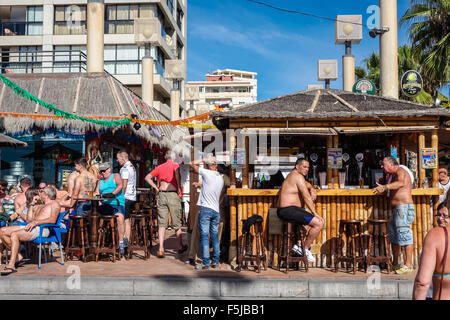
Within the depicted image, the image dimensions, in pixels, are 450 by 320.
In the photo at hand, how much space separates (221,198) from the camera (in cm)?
802

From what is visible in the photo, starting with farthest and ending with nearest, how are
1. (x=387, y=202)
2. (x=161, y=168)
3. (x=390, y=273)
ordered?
(x=161, y=168), (x=387, y=202), (x=390, y=273)

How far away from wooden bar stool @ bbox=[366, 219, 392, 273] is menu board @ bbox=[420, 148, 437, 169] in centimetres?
127

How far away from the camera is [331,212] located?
303 inches

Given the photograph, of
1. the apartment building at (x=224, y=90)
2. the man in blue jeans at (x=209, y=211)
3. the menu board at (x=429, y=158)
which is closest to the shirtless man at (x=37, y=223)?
the man in blue jeans at (x=209, y=211)

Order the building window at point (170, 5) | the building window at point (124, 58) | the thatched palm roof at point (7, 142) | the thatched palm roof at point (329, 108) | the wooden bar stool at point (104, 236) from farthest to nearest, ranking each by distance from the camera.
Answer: the building window at point (170, 5) < the building window at point (124, 58) < the thatched palm roof at point (7, 142) < the wooden bar stool at point (104, 236) < the thatched palm roof at point (329, 108)

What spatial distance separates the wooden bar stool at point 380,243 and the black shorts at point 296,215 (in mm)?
1110

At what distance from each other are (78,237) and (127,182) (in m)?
1.38

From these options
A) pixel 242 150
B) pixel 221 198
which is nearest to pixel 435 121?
pixel 242 150

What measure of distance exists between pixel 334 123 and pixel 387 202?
5.43 feet

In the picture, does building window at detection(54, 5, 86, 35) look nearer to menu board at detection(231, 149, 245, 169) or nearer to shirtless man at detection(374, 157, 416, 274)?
menu board at detection(231, 149, 245, 169)

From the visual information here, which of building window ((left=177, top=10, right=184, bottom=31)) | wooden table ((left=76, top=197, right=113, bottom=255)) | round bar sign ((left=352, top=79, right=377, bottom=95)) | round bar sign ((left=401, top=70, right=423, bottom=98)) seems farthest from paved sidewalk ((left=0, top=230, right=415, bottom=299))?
building window ((left=177, top=10, right=184, bottom=31))

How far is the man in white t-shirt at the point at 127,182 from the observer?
8581 millimetres

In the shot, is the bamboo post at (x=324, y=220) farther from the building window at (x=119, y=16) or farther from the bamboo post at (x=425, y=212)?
the building window at (x=119, y=16)
